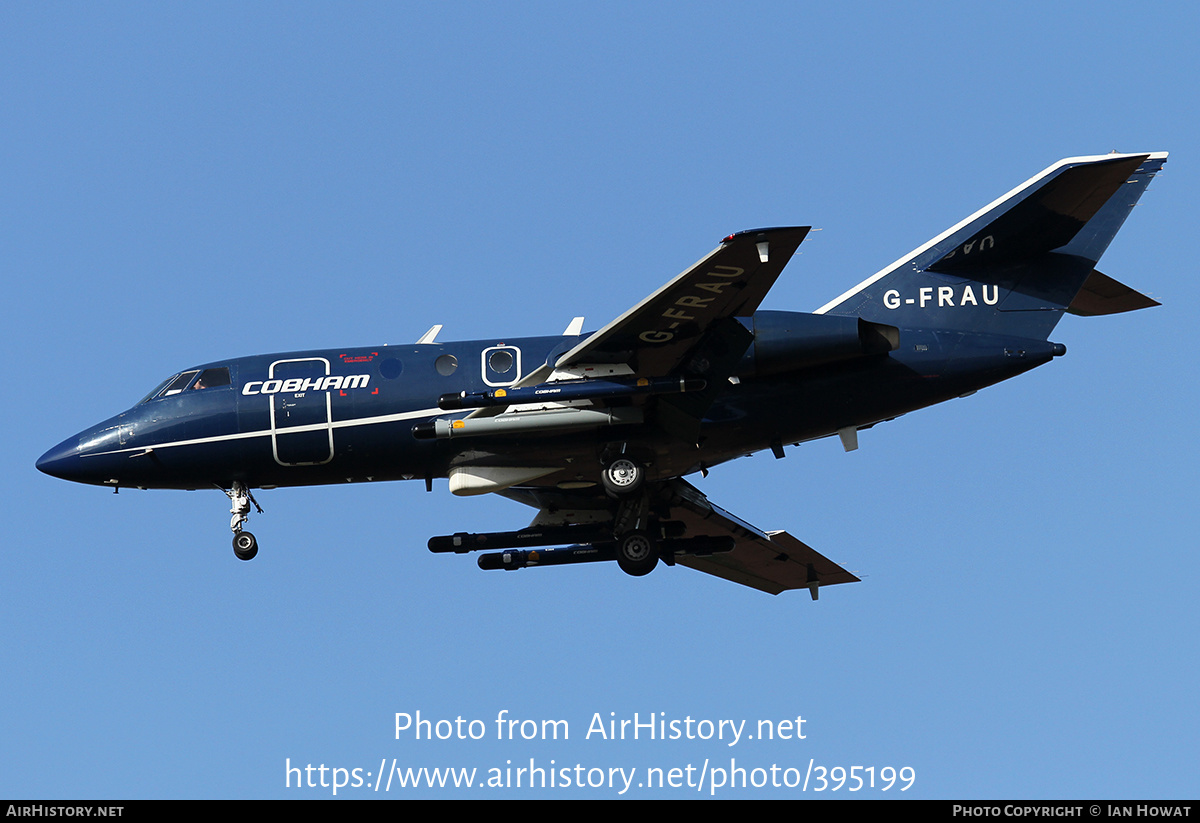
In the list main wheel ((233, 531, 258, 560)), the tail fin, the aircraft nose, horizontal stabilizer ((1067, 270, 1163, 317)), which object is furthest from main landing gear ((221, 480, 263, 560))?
horizontal stabilizer ((1067, 270, 1163, 317))

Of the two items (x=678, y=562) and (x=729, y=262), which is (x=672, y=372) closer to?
(x=729, y=262)

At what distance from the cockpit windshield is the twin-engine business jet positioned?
0.03m

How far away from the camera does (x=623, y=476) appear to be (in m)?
28.3

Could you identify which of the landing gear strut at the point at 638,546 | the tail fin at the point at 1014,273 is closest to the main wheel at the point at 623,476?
the landing gear strut at the point at 638,546

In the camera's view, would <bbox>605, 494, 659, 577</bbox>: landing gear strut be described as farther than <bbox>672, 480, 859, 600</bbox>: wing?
No

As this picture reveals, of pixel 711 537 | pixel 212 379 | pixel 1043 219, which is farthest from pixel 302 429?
pixel 1043 219

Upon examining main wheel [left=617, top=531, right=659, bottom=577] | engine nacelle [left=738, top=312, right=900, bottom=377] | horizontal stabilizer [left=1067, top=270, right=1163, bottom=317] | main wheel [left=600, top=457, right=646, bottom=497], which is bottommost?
main wheel [left=617, top=531, right=659, bottom=577]

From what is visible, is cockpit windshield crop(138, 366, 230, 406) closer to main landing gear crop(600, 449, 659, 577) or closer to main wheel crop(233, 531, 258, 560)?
main wheel crop(233, 531, 258, 560)

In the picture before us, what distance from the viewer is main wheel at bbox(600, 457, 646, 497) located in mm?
28234

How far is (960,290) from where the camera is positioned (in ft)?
94.7

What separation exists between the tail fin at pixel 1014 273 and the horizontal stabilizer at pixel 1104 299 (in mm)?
19

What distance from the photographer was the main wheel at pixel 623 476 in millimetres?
28234

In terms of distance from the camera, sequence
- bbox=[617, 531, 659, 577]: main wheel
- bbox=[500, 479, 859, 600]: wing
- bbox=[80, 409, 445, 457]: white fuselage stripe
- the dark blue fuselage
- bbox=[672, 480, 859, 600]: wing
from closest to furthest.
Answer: the dark blue fuselage < bbox=[80, 409, 445, 457]: white fuselage stripe < bbox=[617, 531, 659, 577]: main wheel < bbox=[500, 479, 859, 600]: wing < bbox=[672, 480, 859, 600]: wing
